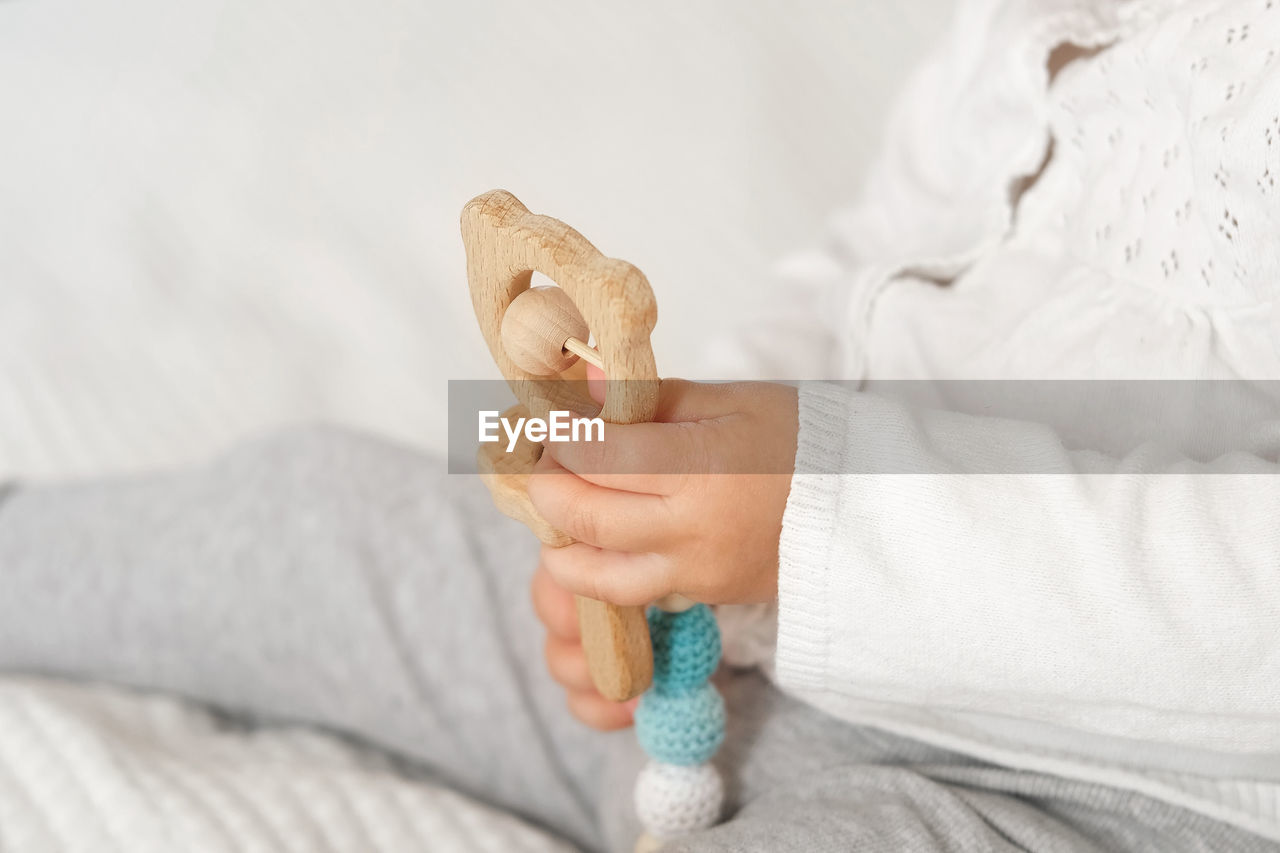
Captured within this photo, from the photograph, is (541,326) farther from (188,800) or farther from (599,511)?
(188,800)

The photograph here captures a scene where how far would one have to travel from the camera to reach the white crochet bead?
42cm

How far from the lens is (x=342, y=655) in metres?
0.54

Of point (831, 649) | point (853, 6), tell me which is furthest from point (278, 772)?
point (853, 6)

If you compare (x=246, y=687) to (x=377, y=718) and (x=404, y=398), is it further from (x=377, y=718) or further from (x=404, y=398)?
(x=404, y=398)

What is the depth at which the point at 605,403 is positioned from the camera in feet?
1.05

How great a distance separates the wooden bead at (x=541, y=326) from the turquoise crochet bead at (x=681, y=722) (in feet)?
0.51

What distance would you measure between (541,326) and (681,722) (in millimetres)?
178

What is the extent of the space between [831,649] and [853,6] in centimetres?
80

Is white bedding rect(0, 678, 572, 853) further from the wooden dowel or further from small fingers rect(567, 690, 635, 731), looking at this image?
the wooden dowel

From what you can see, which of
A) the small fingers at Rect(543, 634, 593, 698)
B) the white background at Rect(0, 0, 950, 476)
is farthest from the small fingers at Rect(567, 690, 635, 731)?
the white background at Rect(0, 0, 950, 476)

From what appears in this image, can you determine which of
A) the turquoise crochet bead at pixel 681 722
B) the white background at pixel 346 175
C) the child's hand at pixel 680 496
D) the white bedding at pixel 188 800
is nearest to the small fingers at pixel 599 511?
the child's hand at pixel 680 496

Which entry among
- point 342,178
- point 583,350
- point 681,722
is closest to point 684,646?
point 681,722

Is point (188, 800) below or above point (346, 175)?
below

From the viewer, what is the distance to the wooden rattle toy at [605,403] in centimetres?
29
